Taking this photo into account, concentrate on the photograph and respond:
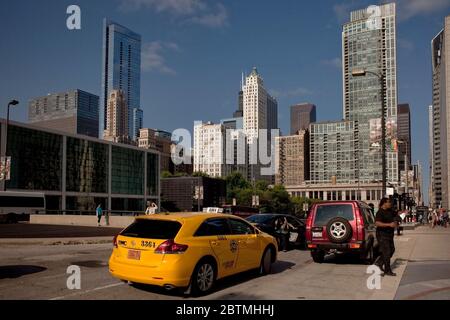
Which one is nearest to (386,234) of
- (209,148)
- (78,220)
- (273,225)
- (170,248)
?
(170,248)

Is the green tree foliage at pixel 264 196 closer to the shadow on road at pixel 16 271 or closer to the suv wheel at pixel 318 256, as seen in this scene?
the suv wheel at pixel 318 256

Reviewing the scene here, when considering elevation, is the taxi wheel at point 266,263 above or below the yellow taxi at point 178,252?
below

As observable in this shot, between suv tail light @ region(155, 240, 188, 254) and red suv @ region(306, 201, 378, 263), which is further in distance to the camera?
red suv @ region(306, 201, 378, 263)

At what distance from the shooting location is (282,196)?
411 feet

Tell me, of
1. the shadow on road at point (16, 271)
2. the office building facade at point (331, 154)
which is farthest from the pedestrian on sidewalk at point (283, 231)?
the office building facade at point (331, 154)

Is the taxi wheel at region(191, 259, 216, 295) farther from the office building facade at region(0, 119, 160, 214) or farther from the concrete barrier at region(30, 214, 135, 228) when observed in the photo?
the office building facade at region(0, 119, 160, 214)

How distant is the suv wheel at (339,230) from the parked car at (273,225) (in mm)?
3415

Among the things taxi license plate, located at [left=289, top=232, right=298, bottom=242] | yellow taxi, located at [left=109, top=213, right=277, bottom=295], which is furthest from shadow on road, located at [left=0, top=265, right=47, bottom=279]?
taxi license plate, located at [left=289, top=232, right=298, bottom=242]

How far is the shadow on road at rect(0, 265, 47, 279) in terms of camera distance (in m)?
9.90

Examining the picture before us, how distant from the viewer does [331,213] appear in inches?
506

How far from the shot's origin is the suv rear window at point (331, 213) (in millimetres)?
12587

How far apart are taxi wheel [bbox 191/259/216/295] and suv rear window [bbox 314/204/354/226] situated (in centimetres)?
544

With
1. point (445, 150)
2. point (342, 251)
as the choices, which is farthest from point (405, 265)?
point (445, 150)

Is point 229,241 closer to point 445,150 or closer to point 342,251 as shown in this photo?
point 342,251
